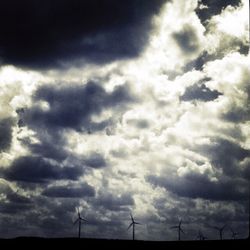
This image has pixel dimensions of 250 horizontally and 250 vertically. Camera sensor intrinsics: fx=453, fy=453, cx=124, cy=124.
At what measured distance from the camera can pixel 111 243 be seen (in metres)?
160

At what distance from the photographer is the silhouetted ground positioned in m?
148

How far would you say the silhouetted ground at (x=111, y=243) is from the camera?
5807 inches

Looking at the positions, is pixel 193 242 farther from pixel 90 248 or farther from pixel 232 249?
pixel 90 248

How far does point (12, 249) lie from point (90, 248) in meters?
25.1

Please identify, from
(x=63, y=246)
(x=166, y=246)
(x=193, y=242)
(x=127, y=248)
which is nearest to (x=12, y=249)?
(x=63, y=246)

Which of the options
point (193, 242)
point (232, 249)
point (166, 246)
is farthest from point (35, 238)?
point (232, 249)

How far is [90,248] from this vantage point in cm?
14975

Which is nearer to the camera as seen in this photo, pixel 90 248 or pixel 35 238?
pixel 90 248

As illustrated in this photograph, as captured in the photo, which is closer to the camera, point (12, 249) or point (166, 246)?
point (12, 249)

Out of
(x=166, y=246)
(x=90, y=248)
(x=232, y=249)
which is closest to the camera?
(x=232, y=249)

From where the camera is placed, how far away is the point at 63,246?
15112 centimetres

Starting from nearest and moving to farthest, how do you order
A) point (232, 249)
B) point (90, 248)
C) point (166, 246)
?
point (232, 249) < point (90, 248) < point (166, 246)

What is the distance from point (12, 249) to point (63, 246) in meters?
17.2

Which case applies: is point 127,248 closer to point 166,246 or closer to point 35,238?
point 166,246
